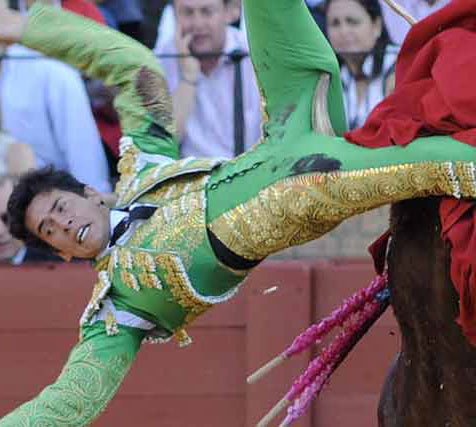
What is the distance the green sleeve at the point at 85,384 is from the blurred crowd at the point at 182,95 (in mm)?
1432

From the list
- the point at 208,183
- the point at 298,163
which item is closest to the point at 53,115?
the point at 208,183

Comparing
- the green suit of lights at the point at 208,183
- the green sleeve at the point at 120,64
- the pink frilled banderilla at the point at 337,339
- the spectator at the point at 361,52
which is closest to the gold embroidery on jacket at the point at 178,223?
the green suit of lights at the point at 208,183

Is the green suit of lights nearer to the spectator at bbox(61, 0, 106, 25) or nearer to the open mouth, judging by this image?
the open mouth

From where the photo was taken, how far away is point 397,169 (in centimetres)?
266

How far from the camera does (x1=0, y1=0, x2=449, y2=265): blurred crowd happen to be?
4.54 metres

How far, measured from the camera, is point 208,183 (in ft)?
10.1

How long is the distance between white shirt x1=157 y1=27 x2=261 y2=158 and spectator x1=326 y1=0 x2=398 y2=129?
0.30 m

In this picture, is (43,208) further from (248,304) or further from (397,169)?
(248,304)

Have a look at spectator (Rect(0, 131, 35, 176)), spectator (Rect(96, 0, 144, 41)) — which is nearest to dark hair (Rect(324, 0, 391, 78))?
spectator (Rect(96, 0, 144, 41))

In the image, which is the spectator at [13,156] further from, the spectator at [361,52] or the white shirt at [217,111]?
the spectator at [361,52]

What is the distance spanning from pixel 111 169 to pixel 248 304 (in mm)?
604

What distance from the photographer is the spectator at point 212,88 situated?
4551mm

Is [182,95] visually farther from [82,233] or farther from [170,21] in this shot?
[82,233]

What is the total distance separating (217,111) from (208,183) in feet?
4.99
